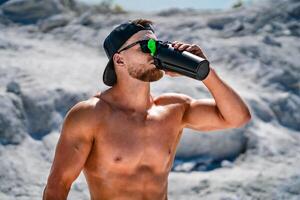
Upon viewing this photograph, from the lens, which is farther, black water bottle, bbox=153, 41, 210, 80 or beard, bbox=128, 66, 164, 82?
beard, bbox=128, 66, 164, 82

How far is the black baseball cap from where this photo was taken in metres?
2.39

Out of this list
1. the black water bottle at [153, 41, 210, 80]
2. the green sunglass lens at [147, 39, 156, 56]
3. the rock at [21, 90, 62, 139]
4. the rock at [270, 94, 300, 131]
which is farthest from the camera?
the rock at [270, 94, 300, 131]

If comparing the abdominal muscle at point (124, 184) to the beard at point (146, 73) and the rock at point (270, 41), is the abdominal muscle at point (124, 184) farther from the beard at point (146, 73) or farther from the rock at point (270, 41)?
the rock at point (270, 41)

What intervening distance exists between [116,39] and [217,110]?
1.67 ft

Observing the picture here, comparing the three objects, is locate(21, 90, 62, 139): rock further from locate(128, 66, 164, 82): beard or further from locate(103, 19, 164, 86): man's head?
locate(128, 66, 164, 82): beard

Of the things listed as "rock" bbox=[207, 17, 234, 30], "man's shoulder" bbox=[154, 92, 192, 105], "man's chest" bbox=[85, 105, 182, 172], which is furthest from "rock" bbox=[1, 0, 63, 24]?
"man's chest" bbox=[85, 105, 182, 172]

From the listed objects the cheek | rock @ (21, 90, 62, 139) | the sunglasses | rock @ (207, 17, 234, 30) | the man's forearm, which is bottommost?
rock @ (207, 17, 234, 30)

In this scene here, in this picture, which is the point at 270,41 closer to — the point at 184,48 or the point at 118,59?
the point at 118,59

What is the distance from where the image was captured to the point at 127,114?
2.45 metres

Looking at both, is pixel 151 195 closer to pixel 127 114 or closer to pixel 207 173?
pixel 127 114

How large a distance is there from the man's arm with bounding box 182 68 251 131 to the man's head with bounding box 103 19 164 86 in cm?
24

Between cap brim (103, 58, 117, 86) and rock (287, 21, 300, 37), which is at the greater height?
cap brim (103, 58, 117, 86)

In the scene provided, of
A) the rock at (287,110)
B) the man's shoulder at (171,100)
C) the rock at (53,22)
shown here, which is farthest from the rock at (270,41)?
the man's shoulder at (171,100)

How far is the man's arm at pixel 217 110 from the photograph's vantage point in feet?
7.86
